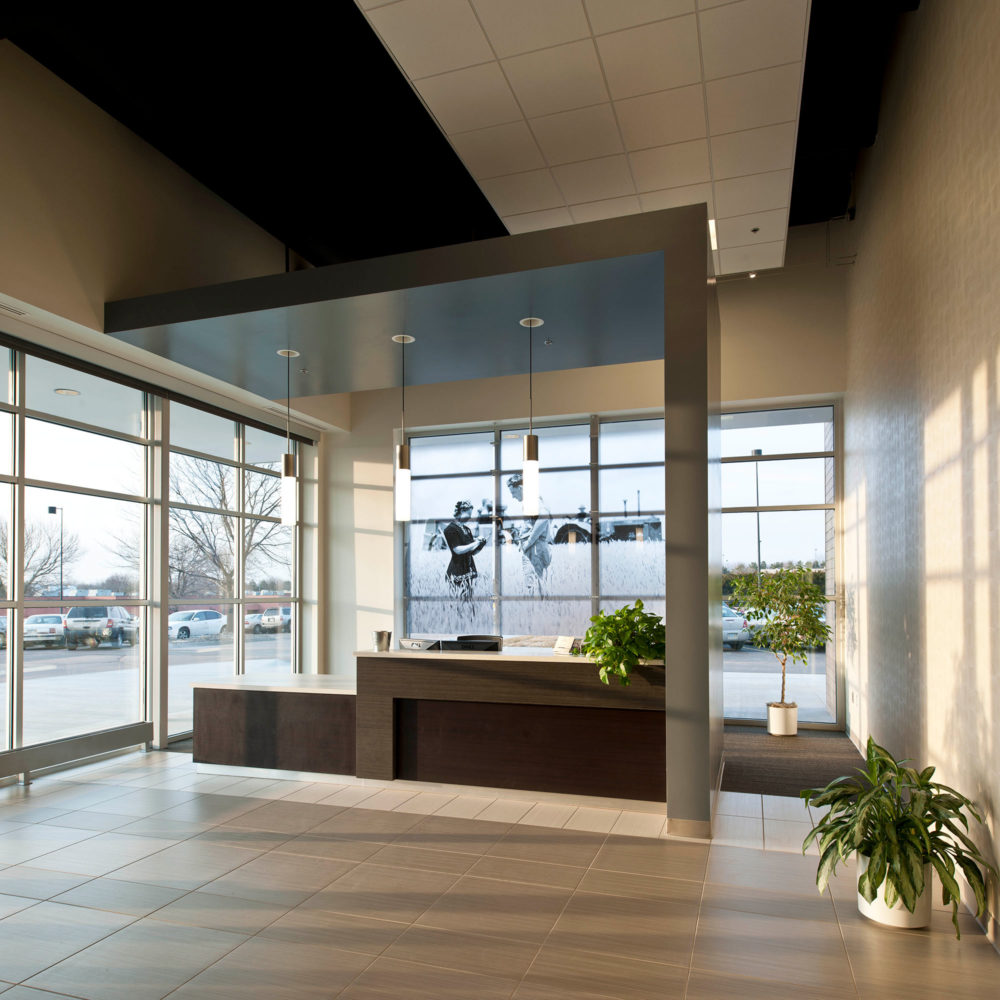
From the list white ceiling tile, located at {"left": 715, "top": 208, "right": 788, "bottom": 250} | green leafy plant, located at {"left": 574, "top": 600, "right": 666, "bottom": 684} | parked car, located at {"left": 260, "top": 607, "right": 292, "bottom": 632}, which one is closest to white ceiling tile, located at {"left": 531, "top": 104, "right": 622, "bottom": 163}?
white ceiling tile, located at {"left": 715, "top": 208, "right": 788, "bottom": 250}

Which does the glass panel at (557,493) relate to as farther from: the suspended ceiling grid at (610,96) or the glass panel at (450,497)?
the suspended ceiling grid at (610,96)

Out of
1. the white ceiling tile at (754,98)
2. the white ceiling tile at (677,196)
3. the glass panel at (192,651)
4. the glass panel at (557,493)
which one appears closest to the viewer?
the white ceiling tile at (754,98)

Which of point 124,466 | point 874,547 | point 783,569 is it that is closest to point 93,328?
point 124,466

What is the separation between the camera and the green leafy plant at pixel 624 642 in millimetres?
4812

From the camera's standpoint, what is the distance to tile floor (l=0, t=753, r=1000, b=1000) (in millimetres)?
2883

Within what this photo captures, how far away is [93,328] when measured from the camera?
5863 mm

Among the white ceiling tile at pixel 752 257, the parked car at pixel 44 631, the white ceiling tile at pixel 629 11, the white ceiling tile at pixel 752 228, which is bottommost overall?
the parked car at pixel 44 631

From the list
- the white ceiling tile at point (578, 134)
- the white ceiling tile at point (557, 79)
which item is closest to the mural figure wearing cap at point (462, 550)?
the white ceiling tile at point (578, 134)

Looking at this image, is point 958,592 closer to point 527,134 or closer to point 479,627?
point 527,134

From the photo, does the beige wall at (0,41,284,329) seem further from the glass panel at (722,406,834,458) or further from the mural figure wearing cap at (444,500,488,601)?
the glass panel at (722,406,834,458)

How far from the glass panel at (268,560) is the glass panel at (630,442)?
12.6ft

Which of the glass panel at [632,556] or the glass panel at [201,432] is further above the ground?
the glass panel at [201,432]

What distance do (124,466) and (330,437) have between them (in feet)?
10.7

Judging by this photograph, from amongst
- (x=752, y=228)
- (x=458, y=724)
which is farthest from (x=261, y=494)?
(x=752, y=228)
